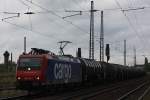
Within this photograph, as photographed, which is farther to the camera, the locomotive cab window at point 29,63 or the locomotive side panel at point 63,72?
the locomotive side panel at point 63,72

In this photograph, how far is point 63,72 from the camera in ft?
109

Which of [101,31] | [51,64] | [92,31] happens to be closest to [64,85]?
[51,64]

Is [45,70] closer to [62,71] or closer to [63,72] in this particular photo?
[62,71]

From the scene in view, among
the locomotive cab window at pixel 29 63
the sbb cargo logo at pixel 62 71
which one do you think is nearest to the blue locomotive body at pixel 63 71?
the sbb cargo logo at pixel 62 71

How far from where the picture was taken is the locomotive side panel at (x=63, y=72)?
29981 millimetres

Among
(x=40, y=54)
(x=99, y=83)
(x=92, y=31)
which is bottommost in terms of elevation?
(x=99, y=83)

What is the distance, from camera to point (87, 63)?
1702 inches

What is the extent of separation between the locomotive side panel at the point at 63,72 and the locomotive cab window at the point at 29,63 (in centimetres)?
88

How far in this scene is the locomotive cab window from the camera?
28953 millimetres

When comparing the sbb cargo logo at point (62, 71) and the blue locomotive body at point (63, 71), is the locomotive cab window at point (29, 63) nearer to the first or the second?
the blue locomotive body at point (63, 71)

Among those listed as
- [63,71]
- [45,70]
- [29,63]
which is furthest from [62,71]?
[29,63]

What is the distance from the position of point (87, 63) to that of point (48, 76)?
46.5 ft

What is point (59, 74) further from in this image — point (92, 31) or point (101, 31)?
point (101, 31)

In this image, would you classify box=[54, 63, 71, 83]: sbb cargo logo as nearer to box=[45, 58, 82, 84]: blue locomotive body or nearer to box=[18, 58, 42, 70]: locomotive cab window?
box=[45, 58, 82, 84]: blue locomotive body
